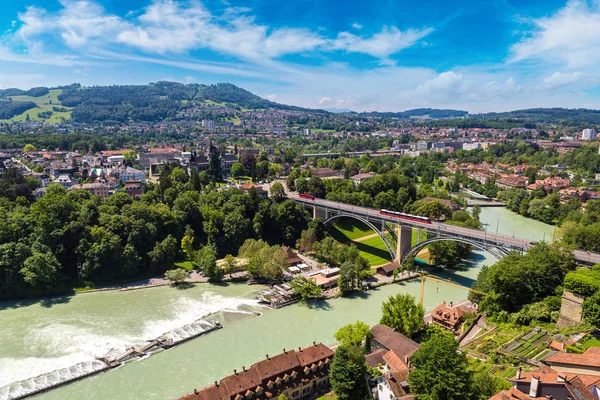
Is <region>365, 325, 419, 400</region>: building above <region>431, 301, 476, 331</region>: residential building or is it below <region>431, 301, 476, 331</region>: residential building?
above

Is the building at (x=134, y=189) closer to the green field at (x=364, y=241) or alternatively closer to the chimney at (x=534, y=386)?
the green field at (x=364, y=241)

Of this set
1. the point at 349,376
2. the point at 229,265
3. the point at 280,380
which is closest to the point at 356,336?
the point at 349,376

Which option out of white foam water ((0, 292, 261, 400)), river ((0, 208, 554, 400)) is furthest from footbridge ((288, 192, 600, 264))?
white foam water ((0, 292, 261, 400))

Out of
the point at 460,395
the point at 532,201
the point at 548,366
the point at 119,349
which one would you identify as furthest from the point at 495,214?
the point at 119,349

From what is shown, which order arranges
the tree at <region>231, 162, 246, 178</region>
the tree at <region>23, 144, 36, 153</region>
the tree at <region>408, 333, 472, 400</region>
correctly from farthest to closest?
the tree at <region>23, 144, 36, 153</region>, the tree at <region>231, 162, 246, 178</region>, the tree at <region>408, 333, 472, 400</region>

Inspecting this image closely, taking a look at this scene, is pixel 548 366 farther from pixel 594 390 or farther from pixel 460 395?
pixel 460 395

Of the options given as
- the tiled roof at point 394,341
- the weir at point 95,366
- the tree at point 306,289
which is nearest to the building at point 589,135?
the tree at point 306,289

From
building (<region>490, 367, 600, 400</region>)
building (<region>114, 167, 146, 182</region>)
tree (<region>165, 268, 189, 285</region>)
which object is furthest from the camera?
building (<region>114, 167, 146, 182</region>)

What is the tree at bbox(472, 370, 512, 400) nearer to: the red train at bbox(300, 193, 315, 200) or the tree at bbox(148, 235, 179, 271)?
the tree at bbox(148, 235, 179, 271)
